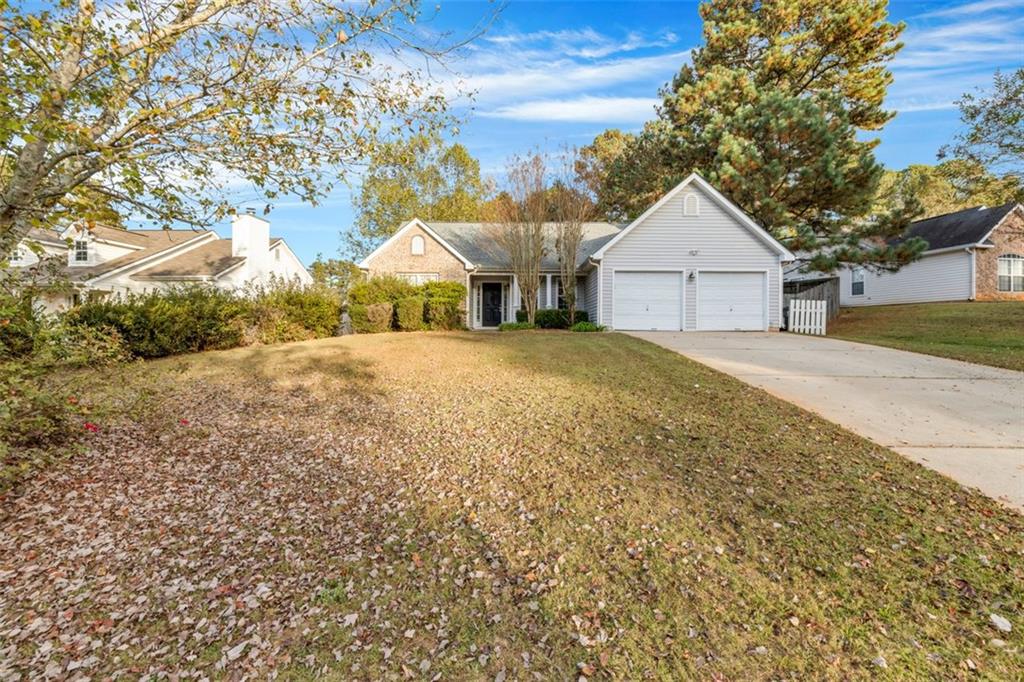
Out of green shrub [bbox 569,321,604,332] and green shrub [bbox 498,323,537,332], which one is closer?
green shrub [bbox 569,321,604,332]

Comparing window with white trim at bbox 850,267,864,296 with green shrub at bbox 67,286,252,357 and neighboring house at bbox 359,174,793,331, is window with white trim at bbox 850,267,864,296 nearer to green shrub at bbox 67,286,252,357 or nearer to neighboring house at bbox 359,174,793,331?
neighboring house at bbox 359,174,793,331

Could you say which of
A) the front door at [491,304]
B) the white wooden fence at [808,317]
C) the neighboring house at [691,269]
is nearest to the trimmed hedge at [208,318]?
the front door at [491,304]

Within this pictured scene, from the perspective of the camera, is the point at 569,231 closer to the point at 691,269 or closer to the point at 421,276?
the point at 691,269

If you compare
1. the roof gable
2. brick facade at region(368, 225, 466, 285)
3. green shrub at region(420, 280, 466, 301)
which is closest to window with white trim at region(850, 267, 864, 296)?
the roof gable

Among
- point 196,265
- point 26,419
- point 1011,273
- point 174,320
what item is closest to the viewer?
point 26,419

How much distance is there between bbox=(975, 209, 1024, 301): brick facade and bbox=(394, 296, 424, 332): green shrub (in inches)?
966

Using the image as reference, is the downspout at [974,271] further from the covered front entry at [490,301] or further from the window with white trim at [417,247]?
the window with white trim at [417,247]

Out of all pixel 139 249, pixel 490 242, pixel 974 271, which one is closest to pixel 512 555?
pixel 490 242

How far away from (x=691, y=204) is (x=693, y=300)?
3228 millimetres

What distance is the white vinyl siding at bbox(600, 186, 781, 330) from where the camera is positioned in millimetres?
15688

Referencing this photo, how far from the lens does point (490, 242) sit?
21.2 meters

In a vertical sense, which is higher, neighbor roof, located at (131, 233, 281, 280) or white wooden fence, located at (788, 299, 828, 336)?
neighbor roof, located at (131, 233, 281, 280)

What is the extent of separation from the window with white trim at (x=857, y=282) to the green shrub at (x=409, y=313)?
24.0 meters

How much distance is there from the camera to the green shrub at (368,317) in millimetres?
15109
